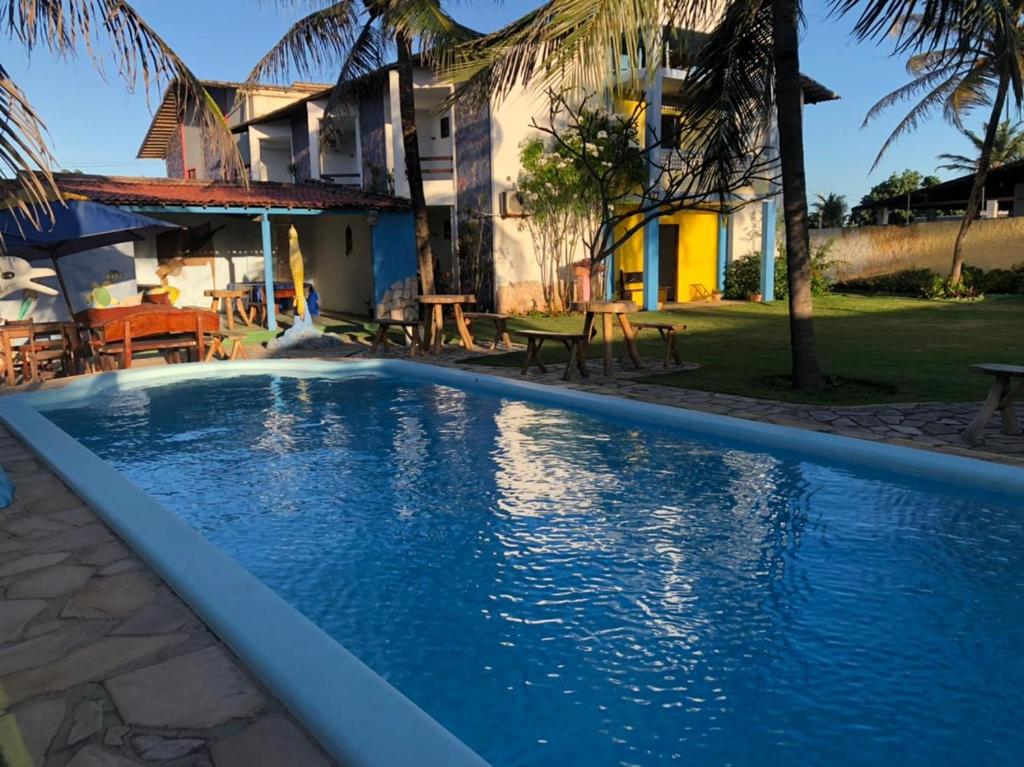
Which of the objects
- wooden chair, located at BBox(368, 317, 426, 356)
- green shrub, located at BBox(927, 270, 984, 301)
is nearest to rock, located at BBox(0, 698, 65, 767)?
wooden chair, located at BBox(368, 317, 426, 356)

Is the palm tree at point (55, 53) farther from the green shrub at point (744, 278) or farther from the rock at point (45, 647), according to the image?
the green shrub at point (744, 278)

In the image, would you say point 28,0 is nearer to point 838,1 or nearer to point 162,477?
point 162,477

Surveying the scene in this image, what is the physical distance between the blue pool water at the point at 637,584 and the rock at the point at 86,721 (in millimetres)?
1079

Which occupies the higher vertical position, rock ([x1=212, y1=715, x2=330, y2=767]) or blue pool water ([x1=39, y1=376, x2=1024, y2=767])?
rock ([x1=212, y1=715, x2=330, y2=767])

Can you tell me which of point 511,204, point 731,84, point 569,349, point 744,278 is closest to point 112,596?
point 569,349

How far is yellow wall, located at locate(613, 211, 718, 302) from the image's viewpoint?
22.1 m

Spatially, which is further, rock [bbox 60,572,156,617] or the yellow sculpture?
the yellow sculpture

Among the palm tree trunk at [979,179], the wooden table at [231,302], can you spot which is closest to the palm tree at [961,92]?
the palm tree trunk at [979,179]

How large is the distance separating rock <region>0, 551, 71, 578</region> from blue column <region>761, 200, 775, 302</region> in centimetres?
2087

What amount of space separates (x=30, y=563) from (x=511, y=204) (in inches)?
620

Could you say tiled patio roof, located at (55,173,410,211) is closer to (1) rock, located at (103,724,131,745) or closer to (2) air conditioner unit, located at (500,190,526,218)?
(2) air conditioner unit, located at (500,190,526,218)

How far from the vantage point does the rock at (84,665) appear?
2648mm

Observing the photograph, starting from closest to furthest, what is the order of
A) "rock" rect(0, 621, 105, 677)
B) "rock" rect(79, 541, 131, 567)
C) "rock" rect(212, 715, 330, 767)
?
"rock" rect(212, 715, 330, 767) → "rock" rect(0, 621, 105, 677) → "rock" rect(79, 541, 131, 567)

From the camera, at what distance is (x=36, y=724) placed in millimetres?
2424
